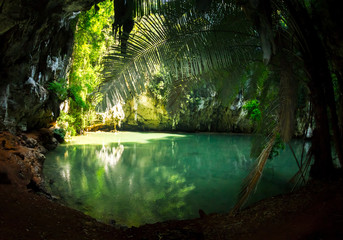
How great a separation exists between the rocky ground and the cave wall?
2969 mm

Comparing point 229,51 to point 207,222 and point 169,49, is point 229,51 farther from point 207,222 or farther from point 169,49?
point 207,222

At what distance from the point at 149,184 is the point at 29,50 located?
190 inches

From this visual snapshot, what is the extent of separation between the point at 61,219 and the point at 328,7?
13.4 ft

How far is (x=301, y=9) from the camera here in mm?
2902

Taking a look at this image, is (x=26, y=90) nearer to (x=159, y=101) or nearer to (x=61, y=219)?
(x=61, y=219)

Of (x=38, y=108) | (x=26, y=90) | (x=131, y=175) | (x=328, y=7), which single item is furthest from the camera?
(x=38, y=108)

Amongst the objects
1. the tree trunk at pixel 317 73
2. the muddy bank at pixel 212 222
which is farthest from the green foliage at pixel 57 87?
the tree trunk at pixel 317 73

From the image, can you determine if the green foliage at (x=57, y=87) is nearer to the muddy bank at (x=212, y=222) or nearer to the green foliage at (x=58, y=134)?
the green foliage at (x=58, y=134)

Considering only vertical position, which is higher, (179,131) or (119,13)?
(119,13)

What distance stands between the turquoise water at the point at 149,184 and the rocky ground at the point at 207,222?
3.08 feet

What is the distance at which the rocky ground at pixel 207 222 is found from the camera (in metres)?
2.00

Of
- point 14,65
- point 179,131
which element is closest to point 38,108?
point 14,65

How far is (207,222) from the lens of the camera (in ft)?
10.1

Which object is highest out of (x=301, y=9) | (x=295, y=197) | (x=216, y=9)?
(x=216, y=9)
